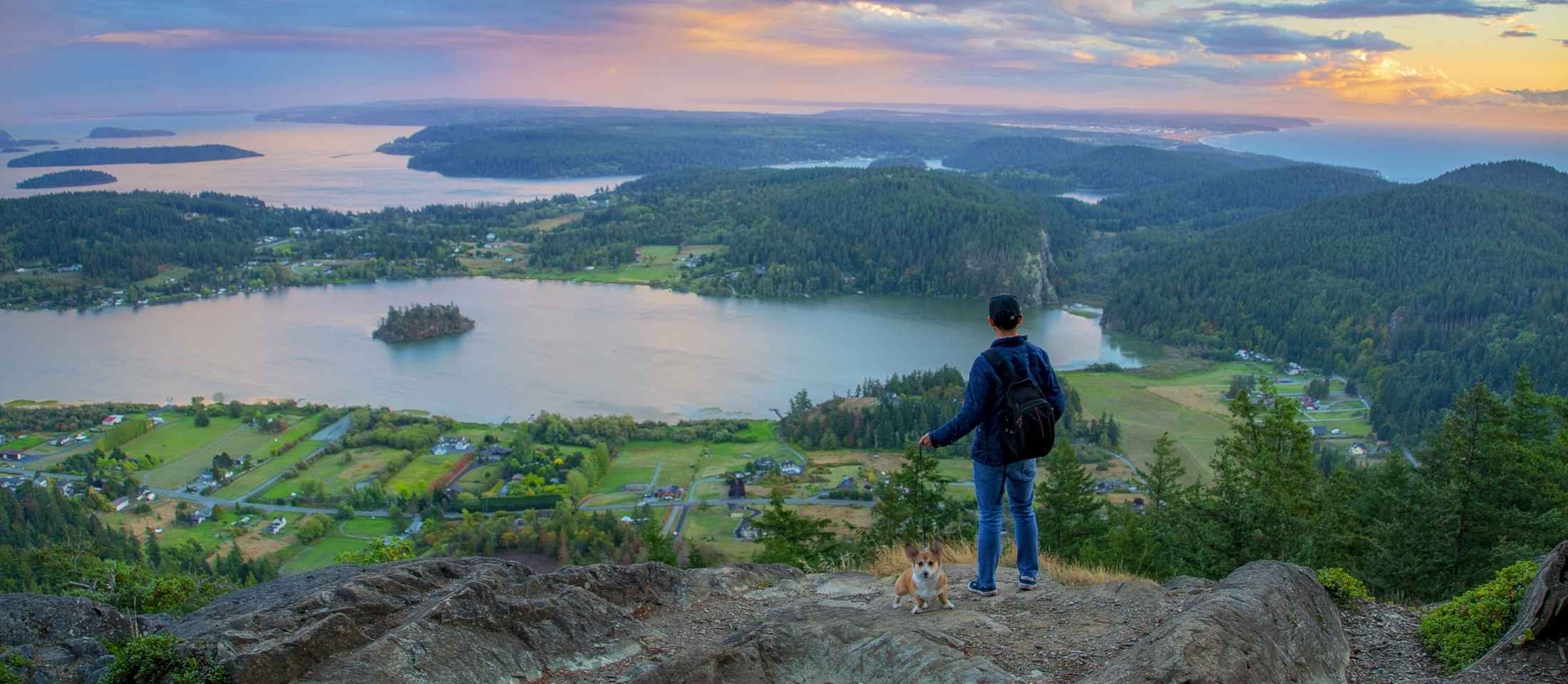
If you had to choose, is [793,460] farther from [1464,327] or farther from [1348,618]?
[1464,327]

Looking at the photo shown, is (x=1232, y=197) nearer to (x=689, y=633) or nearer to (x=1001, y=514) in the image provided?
(x=1001, y=514)

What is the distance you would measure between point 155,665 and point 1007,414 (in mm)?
5441

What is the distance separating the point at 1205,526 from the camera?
12.0m

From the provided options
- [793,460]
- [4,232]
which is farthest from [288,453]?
[4,232]

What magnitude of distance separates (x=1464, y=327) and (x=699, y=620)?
206 ft

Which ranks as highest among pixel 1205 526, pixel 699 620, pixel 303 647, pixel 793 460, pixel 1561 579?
pixel 1561 579

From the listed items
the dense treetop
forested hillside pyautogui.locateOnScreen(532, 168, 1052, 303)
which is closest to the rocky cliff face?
forested hillside pyautogui.locateOnScreen(532, 168, 1052, 303)

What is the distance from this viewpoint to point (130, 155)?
573 ft

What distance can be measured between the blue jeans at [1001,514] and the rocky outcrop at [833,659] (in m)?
0.92

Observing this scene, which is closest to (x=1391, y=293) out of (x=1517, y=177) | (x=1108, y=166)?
(x=1517, y=177)

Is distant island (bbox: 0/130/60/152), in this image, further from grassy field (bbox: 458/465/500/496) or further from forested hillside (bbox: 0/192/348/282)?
grassy field (bbox: 458/465/500/496)

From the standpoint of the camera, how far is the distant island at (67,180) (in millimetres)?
124375

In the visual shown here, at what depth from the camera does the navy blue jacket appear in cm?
620

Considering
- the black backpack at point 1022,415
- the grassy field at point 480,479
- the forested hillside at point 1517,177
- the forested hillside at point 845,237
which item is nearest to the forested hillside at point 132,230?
the forested hillside at point 845,237
